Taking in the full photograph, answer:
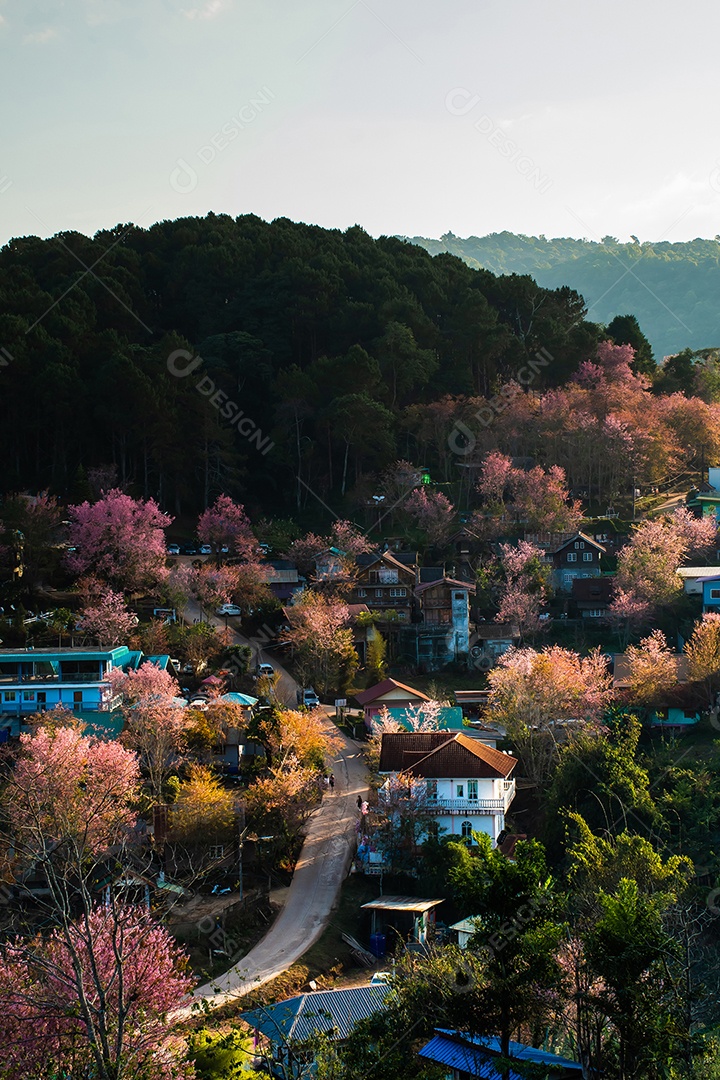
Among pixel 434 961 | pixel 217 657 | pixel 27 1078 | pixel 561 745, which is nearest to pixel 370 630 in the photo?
pixel 217 657

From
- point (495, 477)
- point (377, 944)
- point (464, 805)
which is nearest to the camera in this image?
point (377, 944)

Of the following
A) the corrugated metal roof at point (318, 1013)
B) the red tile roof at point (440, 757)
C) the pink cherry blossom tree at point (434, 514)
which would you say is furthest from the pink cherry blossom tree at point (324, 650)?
the corrugated metal roof at point (318, 1013)

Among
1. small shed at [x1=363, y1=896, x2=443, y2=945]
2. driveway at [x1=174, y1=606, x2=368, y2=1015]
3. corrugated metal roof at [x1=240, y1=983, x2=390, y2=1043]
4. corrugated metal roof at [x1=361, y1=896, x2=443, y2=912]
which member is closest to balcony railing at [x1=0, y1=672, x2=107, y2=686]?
driveway at [x1=174, y1=606, x2=368, y2=1015]

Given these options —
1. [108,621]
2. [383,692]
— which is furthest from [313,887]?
[108,621]

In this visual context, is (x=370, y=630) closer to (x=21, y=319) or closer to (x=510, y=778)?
(x=510, y=778)

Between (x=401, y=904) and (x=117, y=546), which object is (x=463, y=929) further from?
(x=117, y=546)

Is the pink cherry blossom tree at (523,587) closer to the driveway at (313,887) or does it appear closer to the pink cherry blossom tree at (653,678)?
the pink cherry blossom tree at (653,678)
